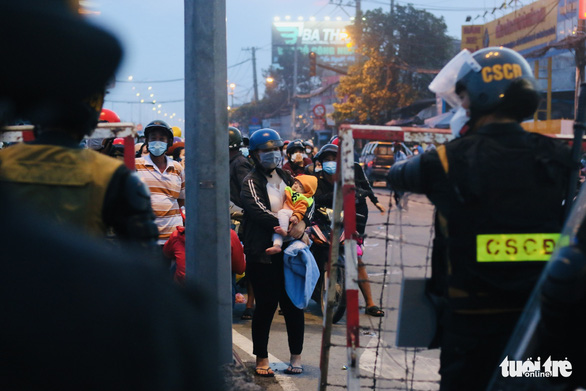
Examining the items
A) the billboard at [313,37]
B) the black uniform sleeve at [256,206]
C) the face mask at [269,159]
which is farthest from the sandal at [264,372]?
the billboard at [313,37]

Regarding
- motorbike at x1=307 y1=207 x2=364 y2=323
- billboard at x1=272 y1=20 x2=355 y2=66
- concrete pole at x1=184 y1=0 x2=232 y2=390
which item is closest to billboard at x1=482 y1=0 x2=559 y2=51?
motorbike at x1=307 y1=207 x2=364 y2=323

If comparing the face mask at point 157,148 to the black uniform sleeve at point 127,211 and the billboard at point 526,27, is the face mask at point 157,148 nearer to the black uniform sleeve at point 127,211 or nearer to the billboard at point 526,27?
the black uniform sleeve at point 127,211

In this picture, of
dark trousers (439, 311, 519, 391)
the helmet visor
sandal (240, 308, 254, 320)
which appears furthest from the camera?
sandal (240, 308, 254, 320)

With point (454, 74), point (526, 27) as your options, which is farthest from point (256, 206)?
point (526, 27)

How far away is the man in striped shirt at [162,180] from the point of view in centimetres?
623

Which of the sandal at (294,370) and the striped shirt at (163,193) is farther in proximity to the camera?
the striped shirt at (163,193)

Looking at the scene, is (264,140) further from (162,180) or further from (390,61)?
(390,61)

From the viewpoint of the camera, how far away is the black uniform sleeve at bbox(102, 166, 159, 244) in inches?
84.0

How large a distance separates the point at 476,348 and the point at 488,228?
486 mm

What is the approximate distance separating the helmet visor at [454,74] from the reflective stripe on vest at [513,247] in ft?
2.36

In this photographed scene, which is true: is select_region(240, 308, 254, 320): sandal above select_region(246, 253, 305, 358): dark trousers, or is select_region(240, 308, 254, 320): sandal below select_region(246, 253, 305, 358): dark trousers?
below

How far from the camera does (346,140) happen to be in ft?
12.9

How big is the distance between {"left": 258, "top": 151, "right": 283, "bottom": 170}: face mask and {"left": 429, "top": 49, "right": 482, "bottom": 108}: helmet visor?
265 cm

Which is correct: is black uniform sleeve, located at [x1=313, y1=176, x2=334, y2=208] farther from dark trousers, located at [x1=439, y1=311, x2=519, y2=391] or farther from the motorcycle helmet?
dark trousers, located at [x1=439, y1=311, x2=519, y2=391]
